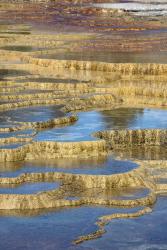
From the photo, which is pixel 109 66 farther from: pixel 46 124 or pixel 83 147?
pixel 83 147

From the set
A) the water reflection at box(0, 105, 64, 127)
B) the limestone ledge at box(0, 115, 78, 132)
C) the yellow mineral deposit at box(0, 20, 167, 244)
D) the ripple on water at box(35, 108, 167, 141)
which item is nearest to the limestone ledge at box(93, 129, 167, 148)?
the yellow mineral deposit at box(0, 20, 167, 244)

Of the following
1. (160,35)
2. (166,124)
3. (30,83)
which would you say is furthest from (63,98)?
(160,35)

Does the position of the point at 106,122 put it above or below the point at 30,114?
below

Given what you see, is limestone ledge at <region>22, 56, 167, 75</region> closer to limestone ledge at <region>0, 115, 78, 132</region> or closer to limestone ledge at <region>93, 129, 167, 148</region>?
limestone ledge at <region>0, 115, 78, 132</region>

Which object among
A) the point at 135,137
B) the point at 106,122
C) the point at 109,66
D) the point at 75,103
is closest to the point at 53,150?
the point at 135,137

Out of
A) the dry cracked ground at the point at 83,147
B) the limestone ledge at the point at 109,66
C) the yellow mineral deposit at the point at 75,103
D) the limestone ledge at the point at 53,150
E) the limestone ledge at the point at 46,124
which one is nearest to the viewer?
the dry cracked ground at the point at 83,147

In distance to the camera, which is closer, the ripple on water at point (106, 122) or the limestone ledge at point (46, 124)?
the ripple on water at point (106, 122)

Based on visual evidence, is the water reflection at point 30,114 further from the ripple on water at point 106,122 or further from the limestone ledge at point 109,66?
the limestone ledge at point 109,66

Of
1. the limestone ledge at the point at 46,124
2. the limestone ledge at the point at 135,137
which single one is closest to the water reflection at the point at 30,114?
the limestone ledge at the point at 46,124
